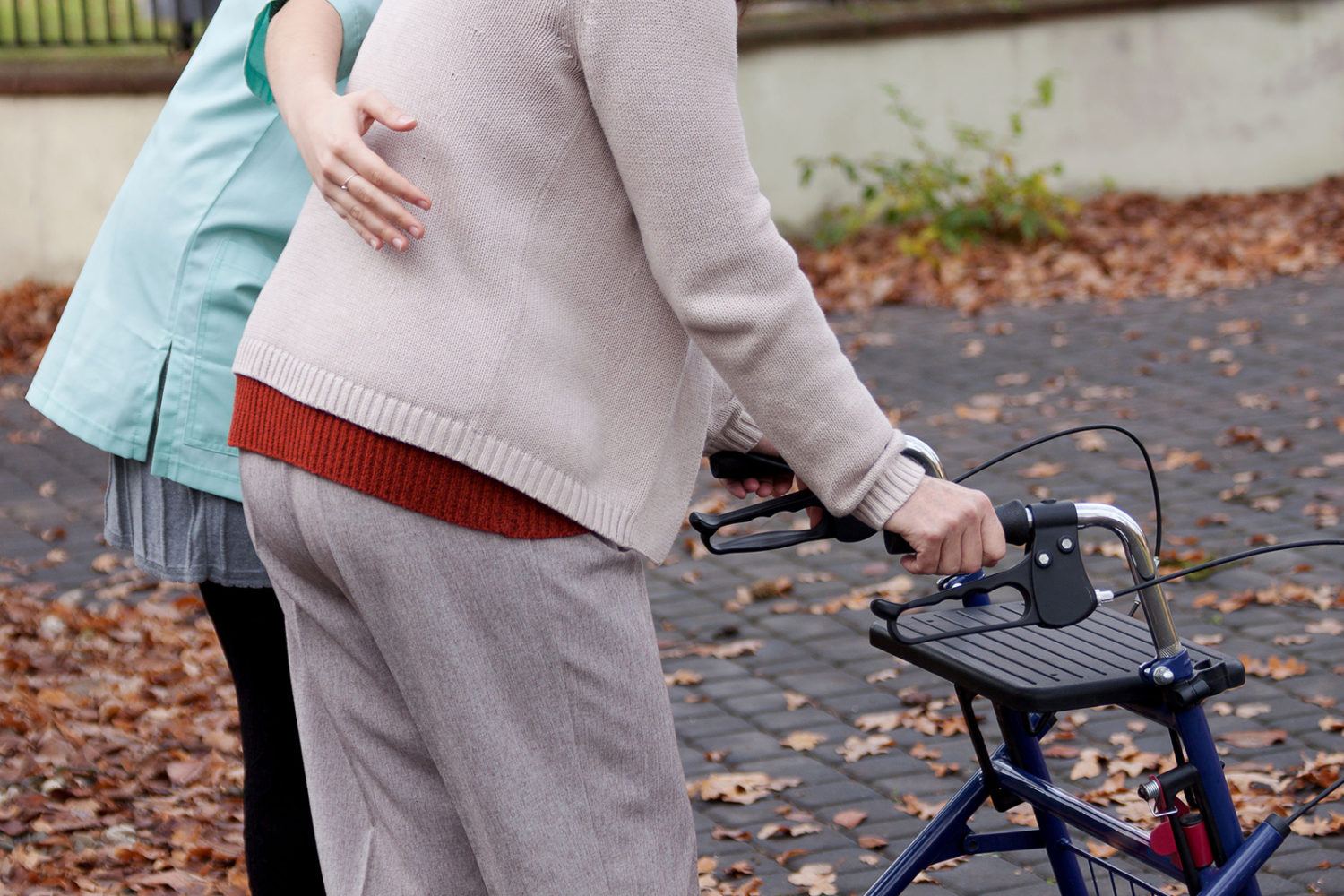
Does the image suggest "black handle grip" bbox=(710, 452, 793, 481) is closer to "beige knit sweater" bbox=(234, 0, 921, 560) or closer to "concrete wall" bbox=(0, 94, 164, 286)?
"beige knit sweater" bbox=(234, 0, 921, 560)

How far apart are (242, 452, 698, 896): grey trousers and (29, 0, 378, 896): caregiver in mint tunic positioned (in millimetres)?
382

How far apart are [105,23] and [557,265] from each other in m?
9.52

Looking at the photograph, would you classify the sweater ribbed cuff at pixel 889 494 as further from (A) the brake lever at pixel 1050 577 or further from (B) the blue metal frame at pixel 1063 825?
(B) the blue metal frame at pixel 1063 825

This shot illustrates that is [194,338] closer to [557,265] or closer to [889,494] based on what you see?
[557,265]

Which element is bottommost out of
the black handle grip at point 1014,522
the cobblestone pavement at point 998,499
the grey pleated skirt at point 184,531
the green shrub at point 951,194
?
the cobblestone pavement at point 998,499

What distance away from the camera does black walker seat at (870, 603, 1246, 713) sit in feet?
5.51

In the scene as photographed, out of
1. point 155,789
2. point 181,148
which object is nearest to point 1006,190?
point 155,789

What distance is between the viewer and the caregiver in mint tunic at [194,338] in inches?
74.0

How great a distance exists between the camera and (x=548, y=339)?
1475 millimetres

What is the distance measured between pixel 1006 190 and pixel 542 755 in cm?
919

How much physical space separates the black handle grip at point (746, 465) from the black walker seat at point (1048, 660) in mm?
225

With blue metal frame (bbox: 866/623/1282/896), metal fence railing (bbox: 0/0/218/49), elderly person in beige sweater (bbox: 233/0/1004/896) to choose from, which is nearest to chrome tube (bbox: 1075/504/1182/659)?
blue metal frame (bbox: 866/623/1282/896)

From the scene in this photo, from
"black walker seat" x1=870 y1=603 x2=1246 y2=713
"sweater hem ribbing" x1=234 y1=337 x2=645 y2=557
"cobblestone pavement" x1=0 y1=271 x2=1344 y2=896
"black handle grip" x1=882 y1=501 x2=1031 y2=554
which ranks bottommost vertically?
"cobblestone pavement" x1=0 y1=271 x2=1344 y2=896

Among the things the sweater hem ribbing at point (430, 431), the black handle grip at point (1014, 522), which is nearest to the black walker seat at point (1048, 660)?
the black handle grip at point (1014, 522)
